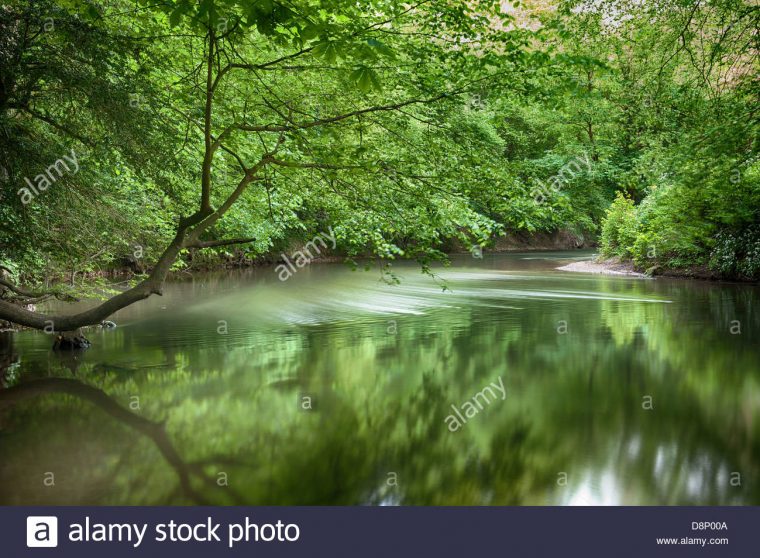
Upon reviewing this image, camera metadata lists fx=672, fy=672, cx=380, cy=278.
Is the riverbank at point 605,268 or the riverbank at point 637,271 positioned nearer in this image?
Result: the riverbank at point 637,271

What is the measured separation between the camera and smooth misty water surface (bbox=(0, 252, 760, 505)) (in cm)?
586

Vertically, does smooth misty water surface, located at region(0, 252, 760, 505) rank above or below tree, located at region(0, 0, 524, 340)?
below

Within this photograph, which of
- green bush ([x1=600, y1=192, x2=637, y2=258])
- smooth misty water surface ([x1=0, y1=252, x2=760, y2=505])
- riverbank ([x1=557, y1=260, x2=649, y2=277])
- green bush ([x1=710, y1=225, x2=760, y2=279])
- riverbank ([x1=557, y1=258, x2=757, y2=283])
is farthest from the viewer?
green bush ([x1=600, y1=192, x2=637, y2=258])

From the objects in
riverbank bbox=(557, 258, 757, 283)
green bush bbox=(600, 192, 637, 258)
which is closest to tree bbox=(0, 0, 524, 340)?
riverbank bbox=(557, 258, 757, 283)

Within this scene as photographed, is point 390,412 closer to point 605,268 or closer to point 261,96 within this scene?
point 261,96

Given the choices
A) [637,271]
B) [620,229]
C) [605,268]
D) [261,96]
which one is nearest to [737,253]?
[637,271]

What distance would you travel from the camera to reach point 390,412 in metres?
8.20

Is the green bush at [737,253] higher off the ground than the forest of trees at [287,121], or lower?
lower

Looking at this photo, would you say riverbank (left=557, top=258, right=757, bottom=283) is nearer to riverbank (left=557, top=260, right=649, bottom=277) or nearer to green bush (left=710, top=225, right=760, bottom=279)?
riverbank (left=557, top=260, right=649, bottom=277)

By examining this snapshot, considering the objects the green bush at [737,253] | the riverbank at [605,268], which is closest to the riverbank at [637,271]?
the riverbank at [605,268]

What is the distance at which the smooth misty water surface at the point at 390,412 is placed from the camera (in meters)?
5.86

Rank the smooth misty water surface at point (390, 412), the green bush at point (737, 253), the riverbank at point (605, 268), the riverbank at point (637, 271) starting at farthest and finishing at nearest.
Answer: the riverbank at point (605, 268) < the riverbank at point (637, 271) < the green bush at point (737, 253) < the smooth misty water surface at point (390, 412)

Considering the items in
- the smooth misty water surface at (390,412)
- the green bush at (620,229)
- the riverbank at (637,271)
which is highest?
the green bush at (620,229)

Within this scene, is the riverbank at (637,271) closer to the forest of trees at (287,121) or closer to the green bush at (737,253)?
the green bush at (737,253)
